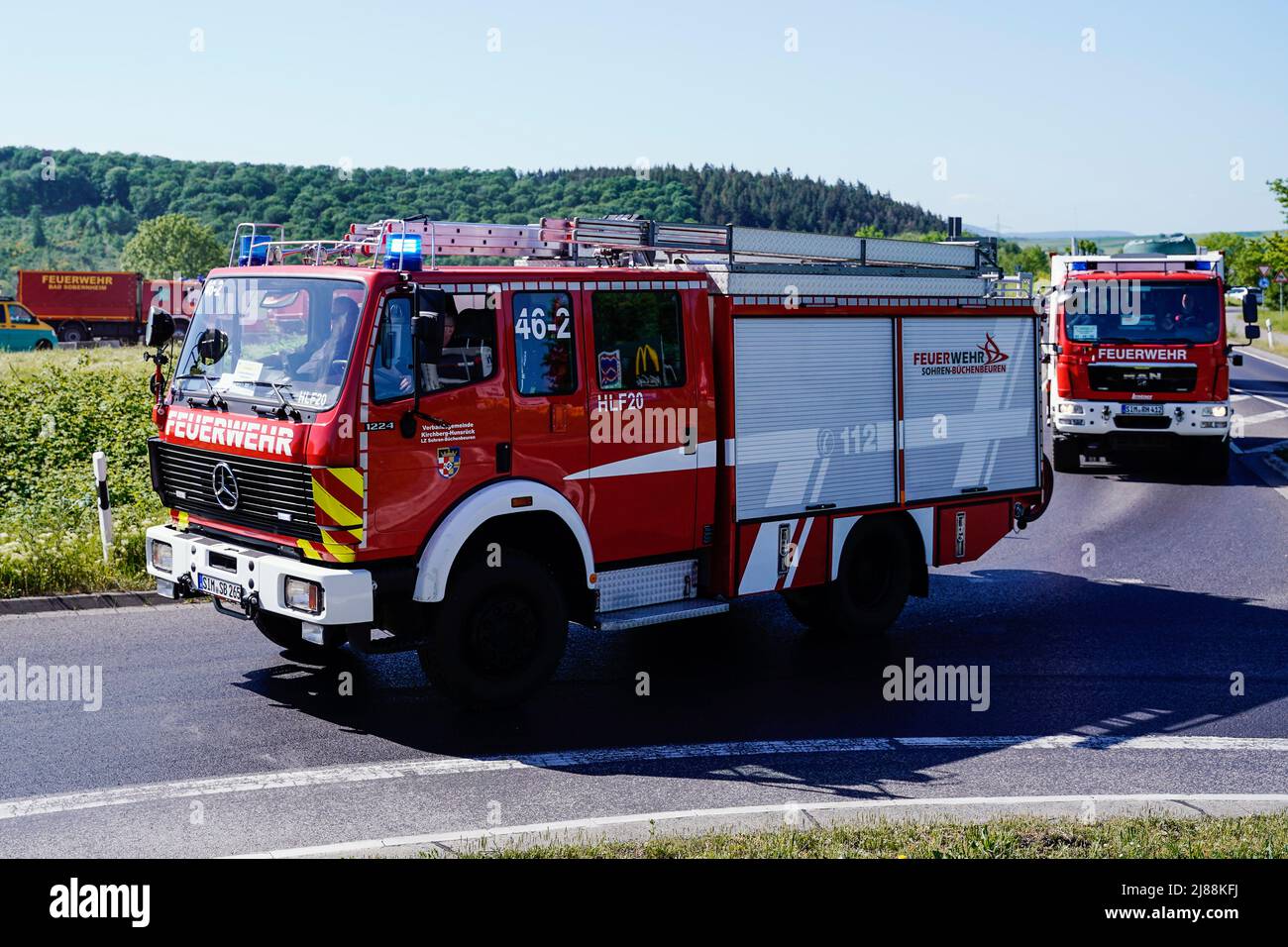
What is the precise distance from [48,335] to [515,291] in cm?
4639

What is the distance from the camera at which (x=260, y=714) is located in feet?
27.1

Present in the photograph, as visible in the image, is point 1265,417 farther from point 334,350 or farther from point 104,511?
point 334,350

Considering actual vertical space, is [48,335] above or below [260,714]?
above

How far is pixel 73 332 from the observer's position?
195 ft

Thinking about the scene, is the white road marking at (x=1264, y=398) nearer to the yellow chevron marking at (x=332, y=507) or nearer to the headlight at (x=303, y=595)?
the yellow chevron marking at (x=332, y=507)

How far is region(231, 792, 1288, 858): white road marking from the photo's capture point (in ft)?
20.6

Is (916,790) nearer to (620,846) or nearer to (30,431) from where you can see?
(620,846)

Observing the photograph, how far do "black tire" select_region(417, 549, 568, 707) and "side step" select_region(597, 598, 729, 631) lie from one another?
1.25 feet

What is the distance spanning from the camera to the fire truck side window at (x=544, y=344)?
27.6 ft

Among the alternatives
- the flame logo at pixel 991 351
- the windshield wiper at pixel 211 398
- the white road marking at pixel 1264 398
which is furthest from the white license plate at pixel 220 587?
the white road marking at pixel 1264 398

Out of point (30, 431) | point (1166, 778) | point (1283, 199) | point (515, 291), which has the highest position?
point (1283, 199)

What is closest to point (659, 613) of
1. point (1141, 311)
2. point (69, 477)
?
point (69, 477)
